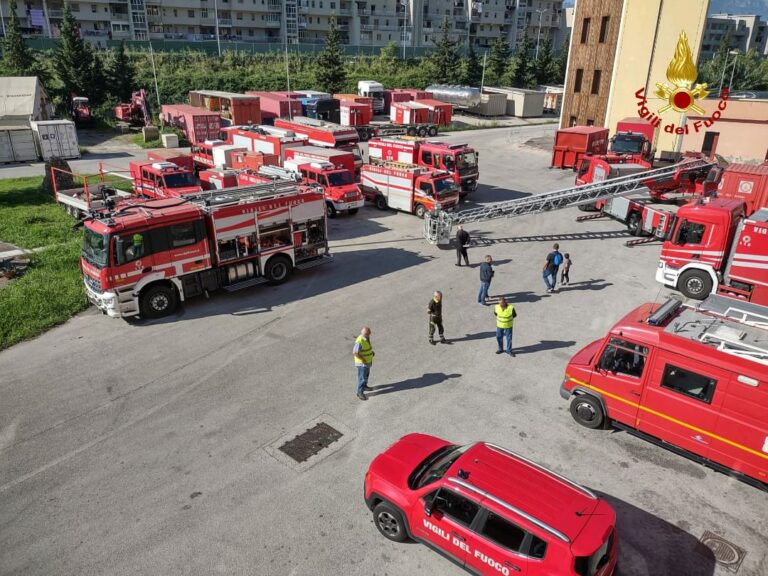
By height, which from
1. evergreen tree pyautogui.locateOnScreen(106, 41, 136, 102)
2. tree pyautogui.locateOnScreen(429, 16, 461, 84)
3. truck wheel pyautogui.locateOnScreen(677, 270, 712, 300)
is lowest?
truck wheel pyautogui.locateOnScreen(677, 270, 712, 300)

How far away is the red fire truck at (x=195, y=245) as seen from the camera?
49.1 feet

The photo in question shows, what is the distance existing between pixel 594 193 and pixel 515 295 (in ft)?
31.2

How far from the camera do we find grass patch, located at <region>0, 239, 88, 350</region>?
14984mm

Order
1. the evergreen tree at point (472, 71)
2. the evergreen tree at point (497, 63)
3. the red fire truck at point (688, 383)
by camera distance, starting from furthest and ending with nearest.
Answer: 1. the evergreen tree at point (497, 63)
2. the evergreen tree at point (472, 71)
3. the red fire truck at point (688, 383)

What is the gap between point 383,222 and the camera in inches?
1006

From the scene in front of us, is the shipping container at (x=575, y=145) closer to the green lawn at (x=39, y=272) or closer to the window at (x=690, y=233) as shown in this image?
the window at (x=690, y=233)

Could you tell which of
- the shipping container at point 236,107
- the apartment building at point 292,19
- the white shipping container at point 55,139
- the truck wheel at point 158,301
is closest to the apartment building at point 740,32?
the apartment building at point 292,19

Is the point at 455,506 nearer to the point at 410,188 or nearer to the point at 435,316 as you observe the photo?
the point at 435,316

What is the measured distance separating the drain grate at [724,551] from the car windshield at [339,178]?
2074 cm

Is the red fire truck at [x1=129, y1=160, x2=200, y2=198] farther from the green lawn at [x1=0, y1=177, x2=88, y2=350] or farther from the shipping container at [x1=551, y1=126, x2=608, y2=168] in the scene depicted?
the shipping container at [x1=551, y1=126, x2=608, y2=168]

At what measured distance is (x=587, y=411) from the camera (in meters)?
11.0

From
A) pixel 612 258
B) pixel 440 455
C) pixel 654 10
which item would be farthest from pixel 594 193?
pixel 654 10

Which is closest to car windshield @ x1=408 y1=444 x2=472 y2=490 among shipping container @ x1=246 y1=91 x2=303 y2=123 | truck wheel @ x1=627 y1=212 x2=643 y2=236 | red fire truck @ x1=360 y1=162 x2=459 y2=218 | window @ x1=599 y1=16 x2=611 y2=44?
red fire truck @ x1=360 y1=162 x2=459 y2=218

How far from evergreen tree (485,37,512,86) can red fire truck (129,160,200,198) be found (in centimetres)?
6232
